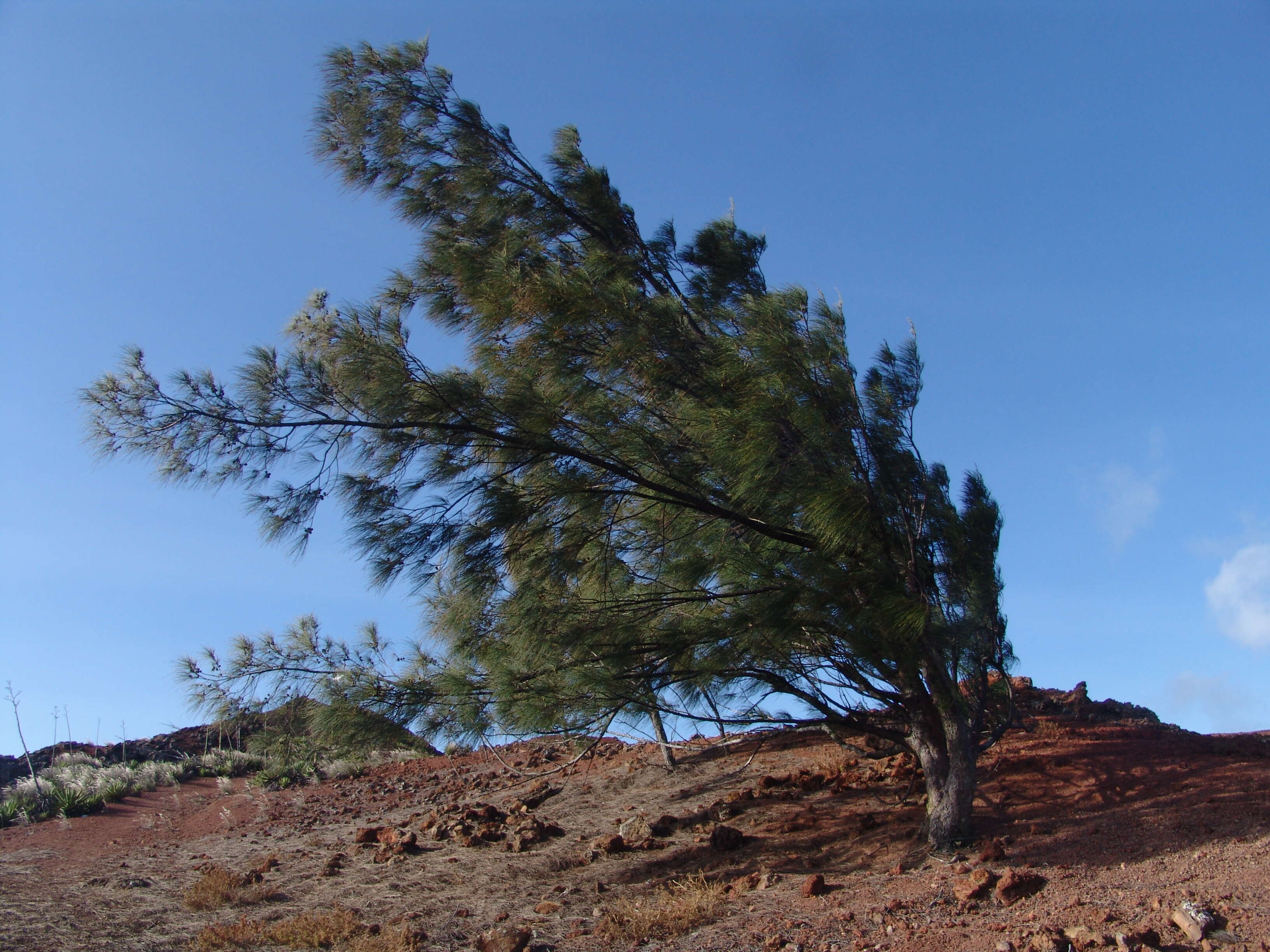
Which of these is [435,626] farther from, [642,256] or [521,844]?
[642,256]

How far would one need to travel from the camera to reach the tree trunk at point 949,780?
20.5 ft

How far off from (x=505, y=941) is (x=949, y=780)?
3.34 metres

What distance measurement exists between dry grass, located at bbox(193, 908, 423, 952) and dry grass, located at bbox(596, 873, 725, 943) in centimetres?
133

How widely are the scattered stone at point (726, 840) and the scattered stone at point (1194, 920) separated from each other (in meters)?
3.51

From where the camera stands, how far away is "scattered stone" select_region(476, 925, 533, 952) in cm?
532

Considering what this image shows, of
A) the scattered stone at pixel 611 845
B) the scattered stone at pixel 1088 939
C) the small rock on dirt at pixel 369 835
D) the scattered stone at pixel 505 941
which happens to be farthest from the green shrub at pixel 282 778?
the scattered stone at pixel 1088 939

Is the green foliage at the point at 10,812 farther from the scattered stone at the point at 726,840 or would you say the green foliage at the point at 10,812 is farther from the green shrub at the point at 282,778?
the scattered stone at the point at 726,840

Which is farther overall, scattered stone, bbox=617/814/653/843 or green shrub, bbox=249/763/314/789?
green shrub, bbox=249/763/314/789

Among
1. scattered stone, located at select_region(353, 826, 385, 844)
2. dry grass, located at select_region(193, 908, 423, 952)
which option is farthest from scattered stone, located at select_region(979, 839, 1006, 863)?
scattered stone, located at select_region(353, 826, 385, 844)

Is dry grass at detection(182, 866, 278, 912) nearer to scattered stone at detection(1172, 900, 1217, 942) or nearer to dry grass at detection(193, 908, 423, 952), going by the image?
dry grass at detection(193, 908, 423, 952)

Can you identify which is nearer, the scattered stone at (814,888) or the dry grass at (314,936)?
the dry grass at (314,936)

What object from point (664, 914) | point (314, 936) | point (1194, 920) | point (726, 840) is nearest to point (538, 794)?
point (726, 840)

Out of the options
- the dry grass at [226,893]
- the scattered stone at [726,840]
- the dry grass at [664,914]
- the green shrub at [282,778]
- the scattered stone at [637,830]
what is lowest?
the dry grass at [664,914]

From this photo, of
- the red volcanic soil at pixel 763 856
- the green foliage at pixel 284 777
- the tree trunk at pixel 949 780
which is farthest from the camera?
the green foliage at pixel 284 777
